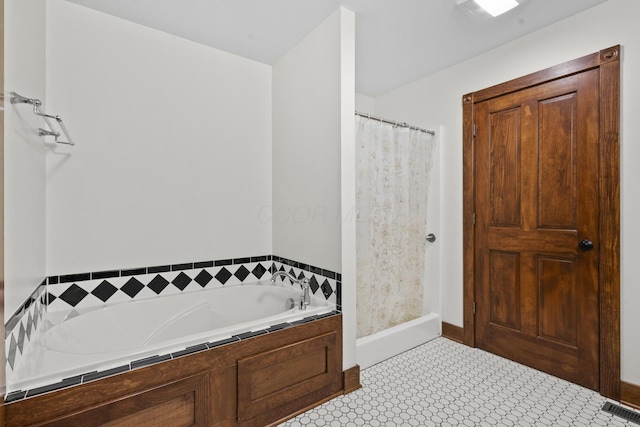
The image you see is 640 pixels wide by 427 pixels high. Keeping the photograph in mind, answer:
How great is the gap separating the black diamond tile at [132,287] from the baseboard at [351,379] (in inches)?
58.3

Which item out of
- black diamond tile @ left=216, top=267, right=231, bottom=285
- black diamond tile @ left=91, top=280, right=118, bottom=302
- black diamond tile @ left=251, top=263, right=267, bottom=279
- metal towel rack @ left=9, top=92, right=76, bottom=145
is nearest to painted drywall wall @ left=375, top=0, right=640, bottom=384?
Result: black diamond tile @ left=251, top=263, right=267, bottom=279

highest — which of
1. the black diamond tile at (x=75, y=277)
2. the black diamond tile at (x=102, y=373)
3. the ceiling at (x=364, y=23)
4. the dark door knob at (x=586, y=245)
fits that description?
the ceiling at (x=364, y=23)

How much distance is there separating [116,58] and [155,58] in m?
0.24

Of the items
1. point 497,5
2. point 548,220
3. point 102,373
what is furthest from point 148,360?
point 497,5

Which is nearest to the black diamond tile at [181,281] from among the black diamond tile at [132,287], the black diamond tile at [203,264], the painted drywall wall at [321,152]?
the black diamond tile at [203,264]

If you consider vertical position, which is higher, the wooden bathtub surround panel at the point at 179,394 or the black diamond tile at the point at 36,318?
the black diamond tile at the point at 36,318

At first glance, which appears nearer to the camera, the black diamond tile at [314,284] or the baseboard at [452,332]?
the black diamond tile at [314,284]

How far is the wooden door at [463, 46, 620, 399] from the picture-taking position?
1.88 m

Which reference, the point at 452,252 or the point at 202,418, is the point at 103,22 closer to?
the point at 202,418

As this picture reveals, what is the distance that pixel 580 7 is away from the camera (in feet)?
Answer: 6.37

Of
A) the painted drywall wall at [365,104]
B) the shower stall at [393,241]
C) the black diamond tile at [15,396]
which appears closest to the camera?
the black diamond tile at [15,396]

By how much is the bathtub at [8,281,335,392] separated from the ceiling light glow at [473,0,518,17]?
209cm

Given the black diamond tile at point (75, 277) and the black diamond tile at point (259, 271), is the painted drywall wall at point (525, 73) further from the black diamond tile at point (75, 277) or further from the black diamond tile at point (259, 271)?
the black diamond tile at point (75, 277)

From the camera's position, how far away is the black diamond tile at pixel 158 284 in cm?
215
